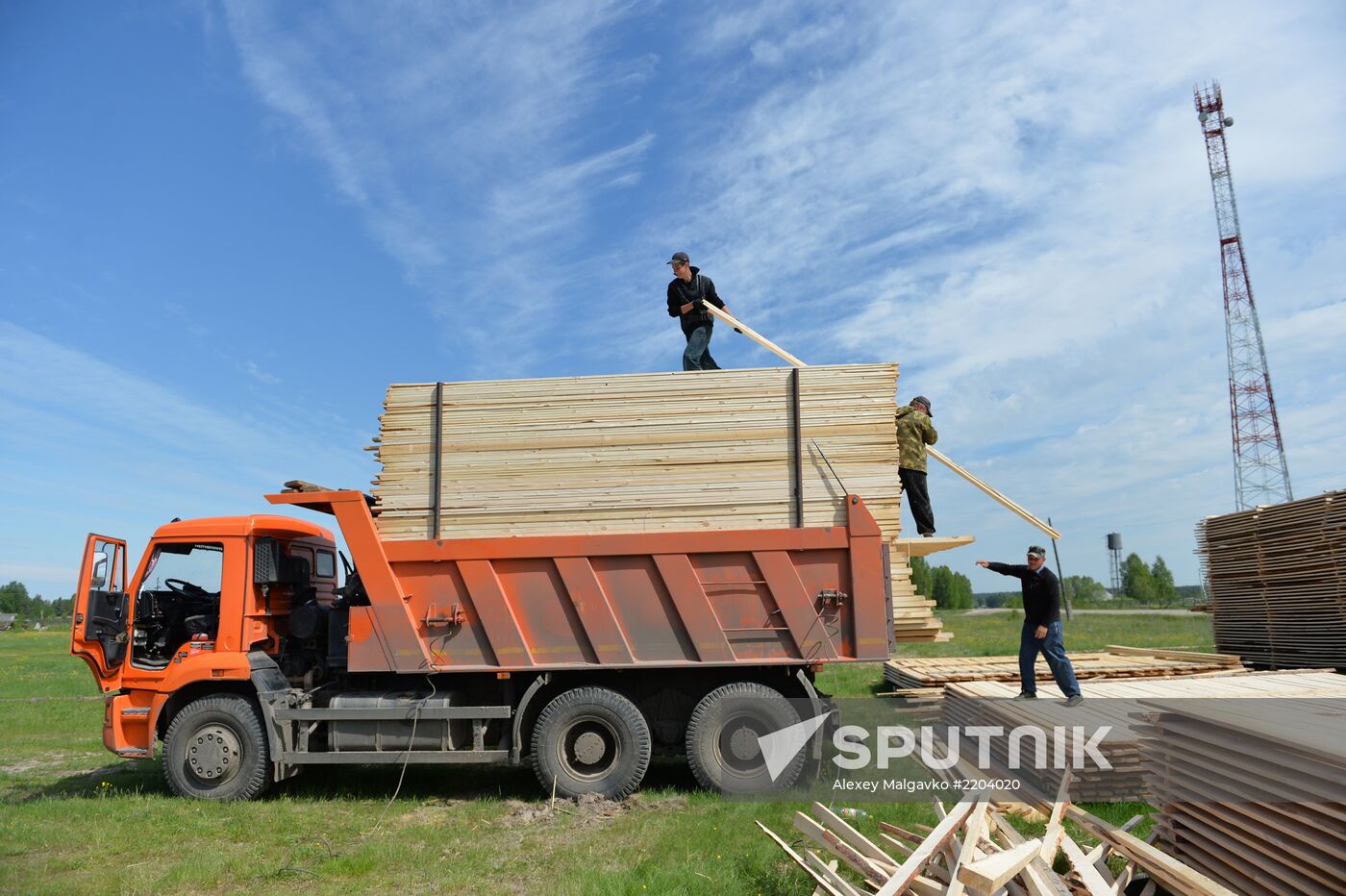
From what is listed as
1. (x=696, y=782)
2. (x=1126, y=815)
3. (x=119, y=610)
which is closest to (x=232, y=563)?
(x=119, y=610)

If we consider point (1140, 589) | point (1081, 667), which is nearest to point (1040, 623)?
point (1081, 667)

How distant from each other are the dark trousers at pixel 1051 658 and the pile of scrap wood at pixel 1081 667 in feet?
5.62

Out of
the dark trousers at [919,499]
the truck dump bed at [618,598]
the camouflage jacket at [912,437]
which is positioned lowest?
the truck dump bed at [618,598]

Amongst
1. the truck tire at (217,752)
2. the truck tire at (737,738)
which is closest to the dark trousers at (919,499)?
the truck tire at (737,738)

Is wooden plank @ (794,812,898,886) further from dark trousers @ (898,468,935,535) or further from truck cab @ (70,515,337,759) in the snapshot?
truck cab @ (70,515,337,759)

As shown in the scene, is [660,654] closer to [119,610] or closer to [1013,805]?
[1013,805]

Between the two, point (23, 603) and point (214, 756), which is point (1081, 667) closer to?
point (214, 756)

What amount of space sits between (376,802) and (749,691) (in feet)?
12.1

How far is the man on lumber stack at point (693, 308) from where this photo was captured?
900 cm

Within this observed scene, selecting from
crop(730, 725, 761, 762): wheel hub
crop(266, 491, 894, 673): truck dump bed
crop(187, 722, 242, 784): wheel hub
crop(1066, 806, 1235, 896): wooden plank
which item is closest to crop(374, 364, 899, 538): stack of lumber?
crop(266, 491, 894, 673): truck dump bed

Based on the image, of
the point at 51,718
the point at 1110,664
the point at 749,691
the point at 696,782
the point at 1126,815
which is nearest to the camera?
the point at 1126,815

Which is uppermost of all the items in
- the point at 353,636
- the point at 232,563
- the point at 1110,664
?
the point at 232,563

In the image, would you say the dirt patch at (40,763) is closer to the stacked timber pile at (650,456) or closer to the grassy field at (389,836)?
the grassy field at (389,836)

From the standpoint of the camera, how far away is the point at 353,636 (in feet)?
25.1
